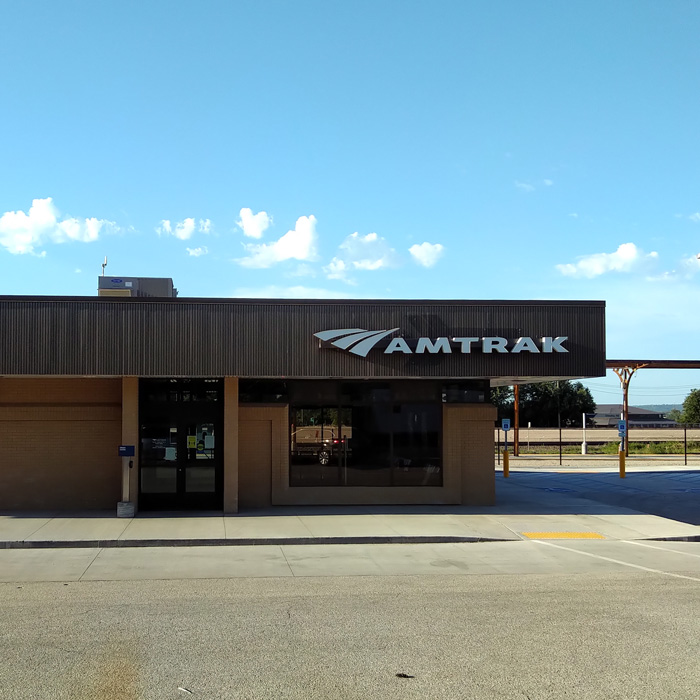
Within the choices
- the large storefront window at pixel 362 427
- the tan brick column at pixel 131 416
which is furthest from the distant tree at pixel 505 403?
the tan brick column at pixel 131 416

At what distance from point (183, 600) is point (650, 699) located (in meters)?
5.58

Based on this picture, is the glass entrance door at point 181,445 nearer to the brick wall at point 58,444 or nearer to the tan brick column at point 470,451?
the brick wall at point 58,444

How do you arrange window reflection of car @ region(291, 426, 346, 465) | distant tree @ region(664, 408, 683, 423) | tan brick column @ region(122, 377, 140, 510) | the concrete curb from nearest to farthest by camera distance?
the concrete curb < tan brick column @ region(122, 377, 140, 510) < window reflection of car @ region(291, 426, 346, 465) < distant tree @ region(664, 408, 683, 423)

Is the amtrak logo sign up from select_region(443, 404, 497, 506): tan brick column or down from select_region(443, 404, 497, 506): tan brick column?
up

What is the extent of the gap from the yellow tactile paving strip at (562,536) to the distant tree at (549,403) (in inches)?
3008

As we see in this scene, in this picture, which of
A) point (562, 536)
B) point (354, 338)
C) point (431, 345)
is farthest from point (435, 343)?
point (562, 536)

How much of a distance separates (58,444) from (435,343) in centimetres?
882

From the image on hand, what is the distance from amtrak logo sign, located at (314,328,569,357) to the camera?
57.1 feet

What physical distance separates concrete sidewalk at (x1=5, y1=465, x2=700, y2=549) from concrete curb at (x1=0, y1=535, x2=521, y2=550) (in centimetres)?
2

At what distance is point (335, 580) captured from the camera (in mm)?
11281

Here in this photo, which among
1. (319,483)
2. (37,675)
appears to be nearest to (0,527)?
(319,483)

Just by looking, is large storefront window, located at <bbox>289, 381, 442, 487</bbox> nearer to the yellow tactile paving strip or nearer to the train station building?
the train station building

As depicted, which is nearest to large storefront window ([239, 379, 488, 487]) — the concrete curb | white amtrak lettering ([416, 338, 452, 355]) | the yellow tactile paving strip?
white amtrak lettering ([416, 338, 452, 355])

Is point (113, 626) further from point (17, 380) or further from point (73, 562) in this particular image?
point (17, 380)
